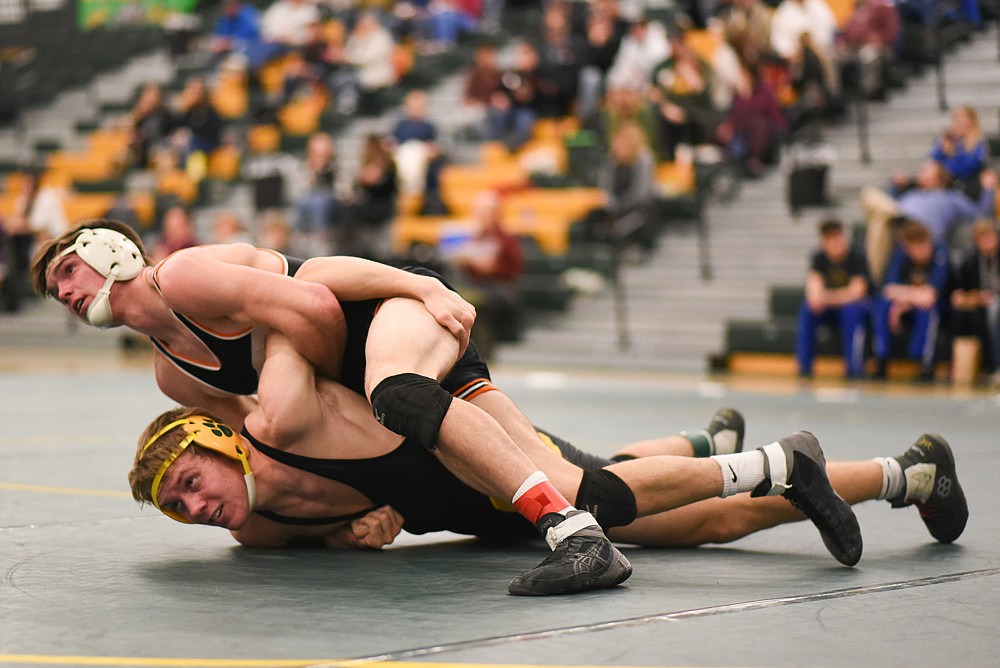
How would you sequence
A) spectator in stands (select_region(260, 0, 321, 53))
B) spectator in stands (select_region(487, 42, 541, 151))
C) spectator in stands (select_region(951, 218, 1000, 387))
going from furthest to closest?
spectator in stands (select_region(260, 0, 321, 53)) → spectator in stands (select_region(487, 42, 541, 151)) → spectator in stands (select_region(951, 218, 1000, 387))

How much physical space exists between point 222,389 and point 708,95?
9415 mm

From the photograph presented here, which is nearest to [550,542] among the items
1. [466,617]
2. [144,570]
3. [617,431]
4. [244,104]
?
[466,617]

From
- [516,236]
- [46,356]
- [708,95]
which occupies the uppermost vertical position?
[708,95]

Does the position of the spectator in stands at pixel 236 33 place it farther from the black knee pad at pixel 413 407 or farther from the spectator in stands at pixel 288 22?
the black knee pad at pixel 413 407

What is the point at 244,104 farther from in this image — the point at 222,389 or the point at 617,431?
the point at 222,389

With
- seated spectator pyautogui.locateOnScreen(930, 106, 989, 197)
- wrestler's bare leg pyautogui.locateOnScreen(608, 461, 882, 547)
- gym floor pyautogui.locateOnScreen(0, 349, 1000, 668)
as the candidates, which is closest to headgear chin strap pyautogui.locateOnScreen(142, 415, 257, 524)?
gym floor pyautogui.locateOnScreen(0, 349, 1000, 668)

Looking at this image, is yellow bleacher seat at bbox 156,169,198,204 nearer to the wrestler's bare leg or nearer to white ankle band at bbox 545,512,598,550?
the wrestler's bare leg

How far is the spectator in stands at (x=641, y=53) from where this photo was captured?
44.6ft

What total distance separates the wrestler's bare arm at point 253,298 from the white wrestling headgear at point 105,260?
19 cm

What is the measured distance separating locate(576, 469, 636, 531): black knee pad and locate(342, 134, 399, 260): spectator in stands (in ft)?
34.0

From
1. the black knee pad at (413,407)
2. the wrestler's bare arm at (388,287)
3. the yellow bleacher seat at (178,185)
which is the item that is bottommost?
the yellow bleacher seat at (178,185)

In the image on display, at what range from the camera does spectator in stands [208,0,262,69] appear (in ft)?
61.6

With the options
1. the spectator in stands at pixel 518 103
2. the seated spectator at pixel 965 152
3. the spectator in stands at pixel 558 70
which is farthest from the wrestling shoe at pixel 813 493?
the spectator in stands at pixel 518 103

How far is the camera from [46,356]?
13.4 m
